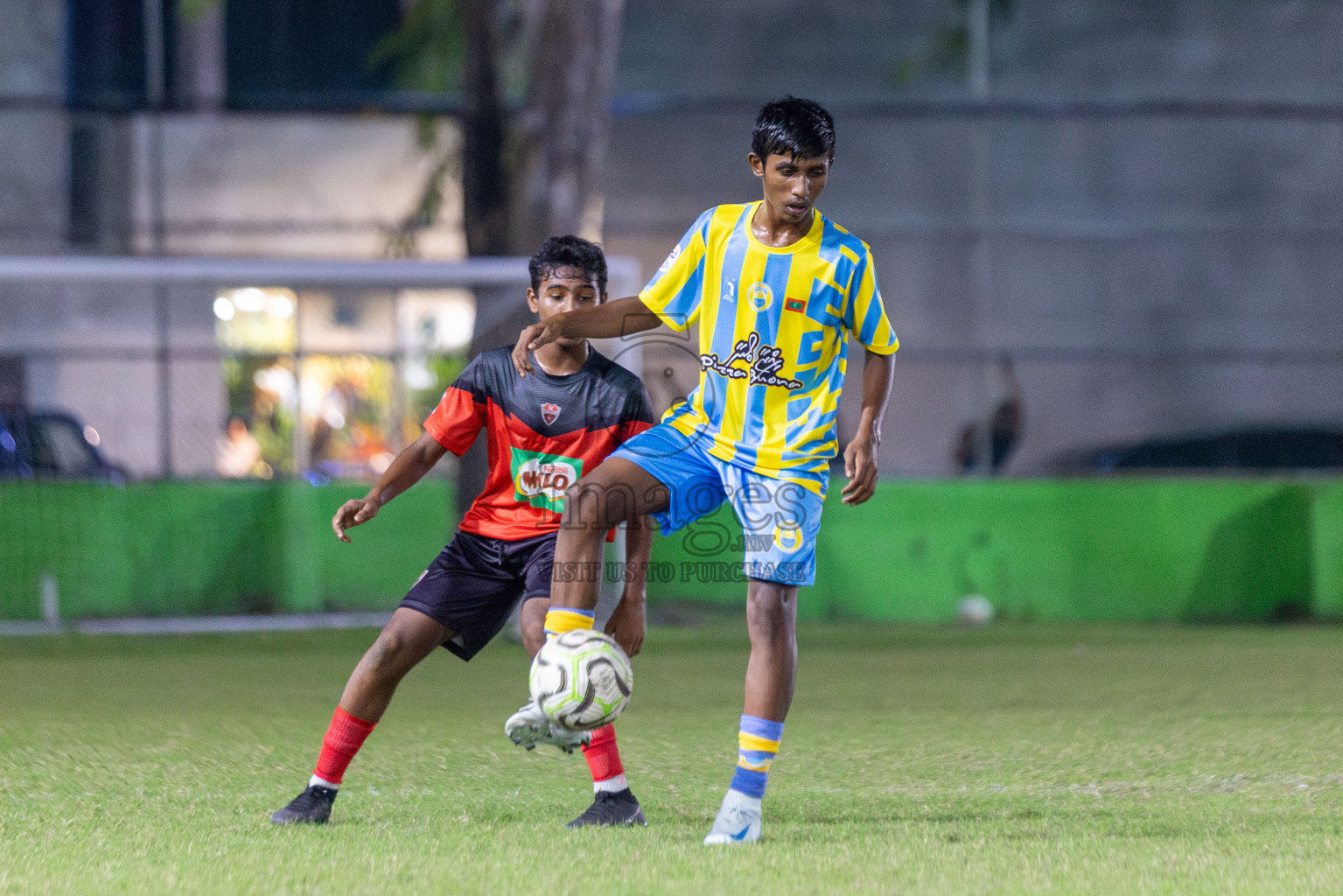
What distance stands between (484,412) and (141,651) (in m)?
6.19

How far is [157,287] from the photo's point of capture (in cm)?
1609

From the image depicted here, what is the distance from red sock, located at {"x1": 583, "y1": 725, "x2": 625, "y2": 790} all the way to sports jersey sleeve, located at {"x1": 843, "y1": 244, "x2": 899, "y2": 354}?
4.01ft

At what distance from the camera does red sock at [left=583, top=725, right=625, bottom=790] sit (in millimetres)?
3973

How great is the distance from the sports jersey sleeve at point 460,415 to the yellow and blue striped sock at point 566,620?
2.15ft

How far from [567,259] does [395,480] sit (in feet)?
2.45

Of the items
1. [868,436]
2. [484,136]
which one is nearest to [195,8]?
[484,136]

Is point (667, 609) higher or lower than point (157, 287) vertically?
lower

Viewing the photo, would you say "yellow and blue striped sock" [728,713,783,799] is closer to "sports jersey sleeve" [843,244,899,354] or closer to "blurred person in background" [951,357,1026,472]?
"sports jersey sleeve" [843,244,899,354]

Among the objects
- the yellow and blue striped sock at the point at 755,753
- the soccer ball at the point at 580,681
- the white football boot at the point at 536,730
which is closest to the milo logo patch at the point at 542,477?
the soccer ball at the point at 580,681

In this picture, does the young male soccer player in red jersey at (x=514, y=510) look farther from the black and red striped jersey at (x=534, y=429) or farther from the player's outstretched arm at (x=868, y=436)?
the player's outstretched arm at (x=868, y=436)

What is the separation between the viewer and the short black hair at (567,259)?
4.05m

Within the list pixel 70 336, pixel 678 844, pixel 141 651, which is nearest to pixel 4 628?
pixel 141 651

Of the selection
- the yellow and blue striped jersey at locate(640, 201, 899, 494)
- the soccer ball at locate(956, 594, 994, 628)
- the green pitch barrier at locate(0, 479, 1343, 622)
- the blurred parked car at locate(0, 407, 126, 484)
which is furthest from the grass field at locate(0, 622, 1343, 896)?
the blurred parked car at locate(0, 407, 126, 484)

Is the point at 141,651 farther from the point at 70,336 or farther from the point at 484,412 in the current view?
the point at 70,336
